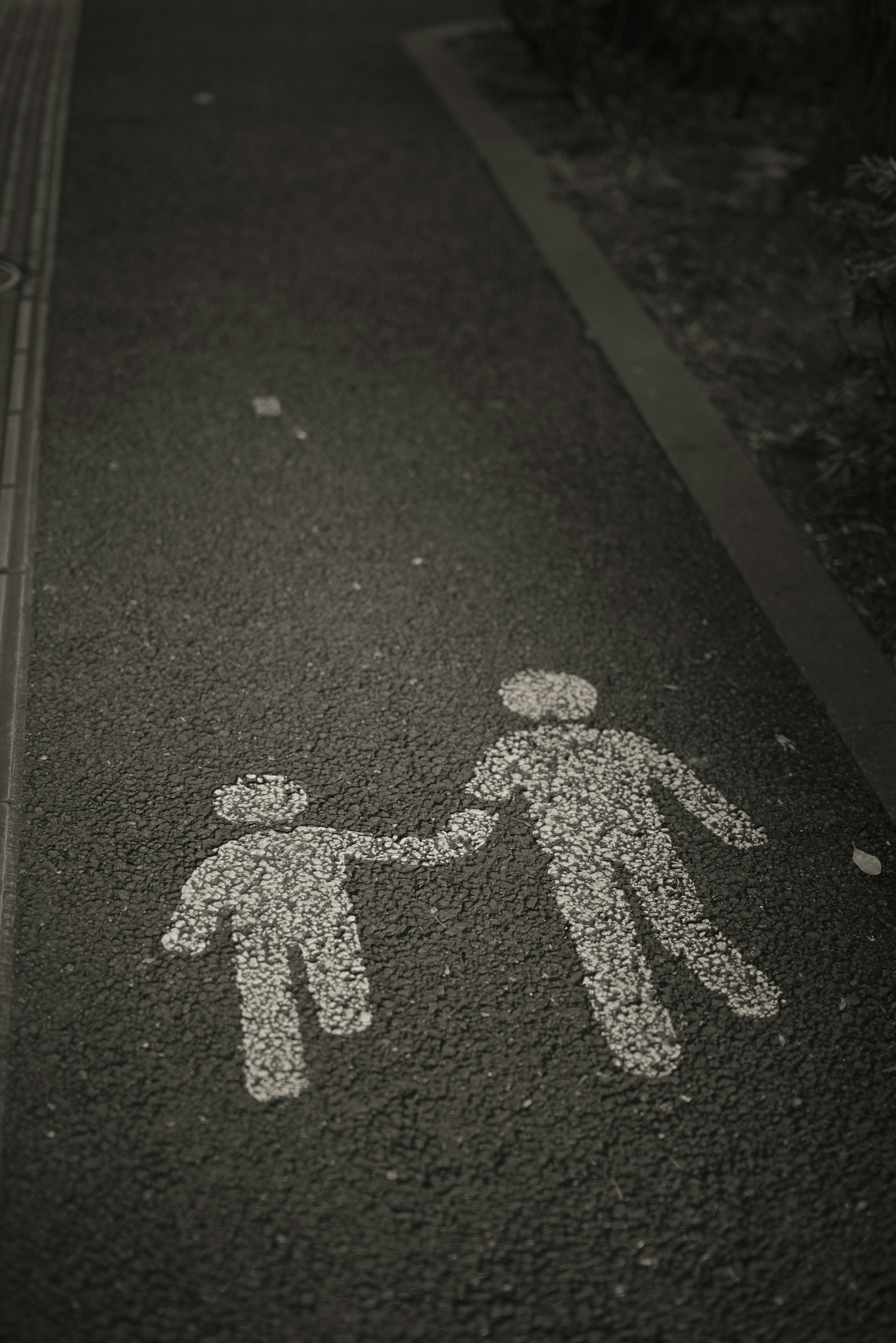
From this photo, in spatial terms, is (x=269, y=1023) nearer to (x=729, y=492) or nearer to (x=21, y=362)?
(x=729, y=492)

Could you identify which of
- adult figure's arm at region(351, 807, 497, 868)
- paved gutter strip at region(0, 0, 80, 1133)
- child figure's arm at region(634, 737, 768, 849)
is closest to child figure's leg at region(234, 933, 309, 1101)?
adult figure's arm at region(351, 807, 497, 868)

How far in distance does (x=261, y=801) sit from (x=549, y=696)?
3.22 feet

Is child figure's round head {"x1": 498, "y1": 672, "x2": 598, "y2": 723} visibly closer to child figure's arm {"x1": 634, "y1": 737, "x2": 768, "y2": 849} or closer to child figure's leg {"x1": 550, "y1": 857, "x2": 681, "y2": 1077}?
child figure's arm {"x1": 634, "y1": 737, "x2": 768, "y2": 849}

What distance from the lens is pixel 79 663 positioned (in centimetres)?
343

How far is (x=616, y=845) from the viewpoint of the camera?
2.98 meters

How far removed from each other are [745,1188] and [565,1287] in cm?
44

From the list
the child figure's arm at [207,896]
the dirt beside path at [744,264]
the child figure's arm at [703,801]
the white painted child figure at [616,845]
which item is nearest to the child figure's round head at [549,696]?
the white painted child figure at [616,845]

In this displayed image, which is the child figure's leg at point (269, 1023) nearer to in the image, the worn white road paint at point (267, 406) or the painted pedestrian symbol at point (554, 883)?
the painted pedestrian symbol at point (554, 883)

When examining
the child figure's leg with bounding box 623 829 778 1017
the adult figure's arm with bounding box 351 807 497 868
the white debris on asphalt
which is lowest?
the adult figure's arm with bounding box 351 807 497 868

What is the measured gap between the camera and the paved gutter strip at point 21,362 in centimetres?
297

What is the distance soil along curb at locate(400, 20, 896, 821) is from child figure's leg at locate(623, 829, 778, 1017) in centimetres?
73

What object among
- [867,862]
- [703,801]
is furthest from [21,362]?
[867,862]

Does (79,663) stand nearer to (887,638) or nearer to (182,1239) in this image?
(182,1239)

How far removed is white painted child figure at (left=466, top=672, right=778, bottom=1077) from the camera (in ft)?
8.54
